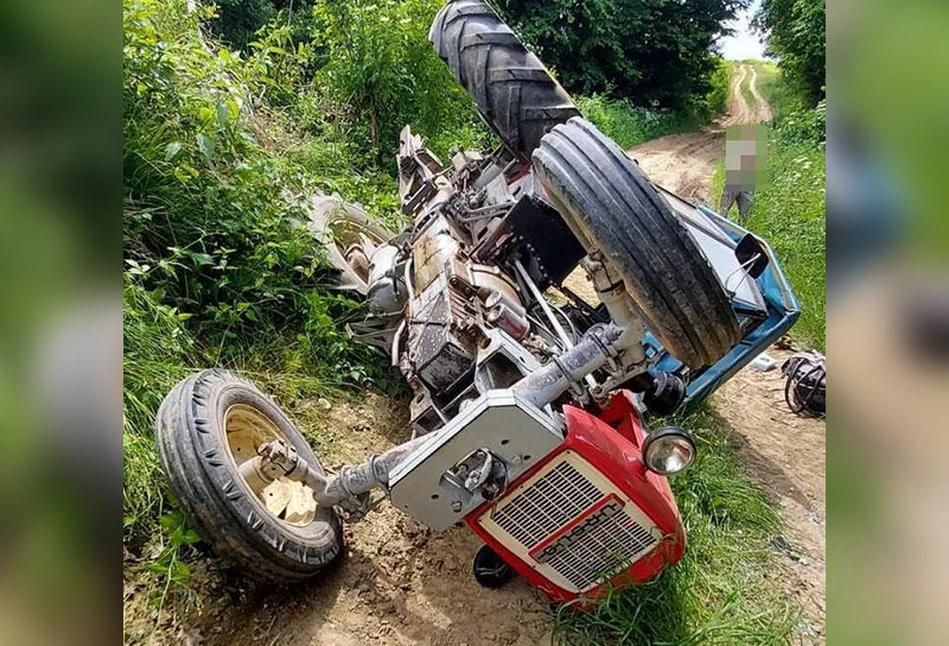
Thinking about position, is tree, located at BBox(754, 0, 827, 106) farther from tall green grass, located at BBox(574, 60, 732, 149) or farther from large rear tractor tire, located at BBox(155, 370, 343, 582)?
large rear tractor tire, located at BBox(155, 370, 343, 582)

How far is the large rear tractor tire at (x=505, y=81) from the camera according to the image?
3516 millimetres

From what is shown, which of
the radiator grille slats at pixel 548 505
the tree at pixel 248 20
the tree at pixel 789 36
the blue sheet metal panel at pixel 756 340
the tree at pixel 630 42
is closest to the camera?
the radiator grille slats at pixel 548 505

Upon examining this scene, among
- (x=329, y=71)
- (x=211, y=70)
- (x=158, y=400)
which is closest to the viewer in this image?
(x=158, y=400)

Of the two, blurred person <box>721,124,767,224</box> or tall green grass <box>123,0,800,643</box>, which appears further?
blurred person <box>721,124,767,224</box>

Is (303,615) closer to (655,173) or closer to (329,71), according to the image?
(329,71)

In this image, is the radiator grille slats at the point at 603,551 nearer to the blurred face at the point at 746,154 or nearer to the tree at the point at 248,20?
the blurred face at the point at 746,154

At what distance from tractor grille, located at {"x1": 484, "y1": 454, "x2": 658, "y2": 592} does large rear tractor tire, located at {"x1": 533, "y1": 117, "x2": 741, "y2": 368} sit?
611 mm

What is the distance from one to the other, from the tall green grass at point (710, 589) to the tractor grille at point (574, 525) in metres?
0.19

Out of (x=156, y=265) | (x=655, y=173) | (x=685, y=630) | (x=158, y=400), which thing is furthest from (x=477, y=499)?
(x=655, y=173)

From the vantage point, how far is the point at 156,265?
3.03m

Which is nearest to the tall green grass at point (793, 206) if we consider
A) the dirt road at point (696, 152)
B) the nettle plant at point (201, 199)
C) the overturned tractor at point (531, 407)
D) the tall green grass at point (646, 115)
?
the dirt road at point (696, 152)

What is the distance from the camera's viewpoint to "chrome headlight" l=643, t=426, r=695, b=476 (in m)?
1.98

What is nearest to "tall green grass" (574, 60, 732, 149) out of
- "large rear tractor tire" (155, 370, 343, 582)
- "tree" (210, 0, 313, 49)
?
"tree" (210, 0, 313, 49)

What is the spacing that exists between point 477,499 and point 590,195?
1.06 metres
